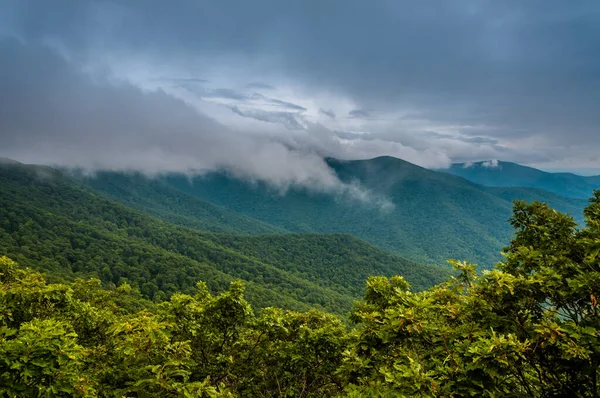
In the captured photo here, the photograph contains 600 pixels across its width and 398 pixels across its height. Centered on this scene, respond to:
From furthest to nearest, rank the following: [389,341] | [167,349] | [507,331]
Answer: [167,349], [389,341], [507,331]

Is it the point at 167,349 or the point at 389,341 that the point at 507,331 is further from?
the point at 167,349

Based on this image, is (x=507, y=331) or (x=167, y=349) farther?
(x=167, y=349)

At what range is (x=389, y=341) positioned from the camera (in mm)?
10203

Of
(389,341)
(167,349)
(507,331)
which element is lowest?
(167,349)

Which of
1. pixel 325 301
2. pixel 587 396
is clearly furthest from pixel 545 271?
pixel 325 301

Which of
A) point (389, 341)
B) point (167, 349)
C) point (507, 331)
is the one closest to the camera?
point (507, 331)

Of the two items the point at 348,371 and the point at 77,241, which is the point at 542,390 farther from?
the point at 77,241

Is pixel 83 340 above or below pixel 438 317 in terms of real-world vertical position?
below

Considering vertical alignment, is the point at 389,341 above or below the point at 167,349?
above

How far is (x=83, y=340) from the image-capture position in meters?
19.6

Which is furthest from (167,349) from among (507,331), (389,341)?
(507,331)

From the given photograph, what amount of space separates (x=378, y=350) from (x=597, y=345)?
229 inches

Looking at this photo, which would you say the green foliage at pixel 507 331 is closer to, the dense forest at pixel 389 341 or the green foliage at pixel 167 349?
the dense forest at pixel 389 341

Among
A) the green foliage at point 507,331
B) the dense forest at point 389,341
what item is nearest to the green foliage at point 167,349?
the dense forest at point 389,341
